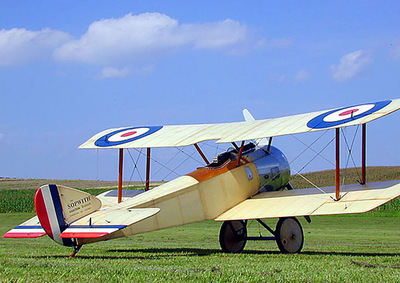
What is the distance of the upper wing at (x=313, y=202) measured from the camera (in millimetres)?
11094

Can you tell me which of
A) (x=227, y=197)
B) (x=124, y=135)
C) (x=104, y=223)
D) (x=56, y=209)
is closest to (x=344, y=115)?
(x=227, y=197)

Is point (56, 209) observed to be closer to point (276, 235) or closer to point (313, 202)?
point (276, 235)

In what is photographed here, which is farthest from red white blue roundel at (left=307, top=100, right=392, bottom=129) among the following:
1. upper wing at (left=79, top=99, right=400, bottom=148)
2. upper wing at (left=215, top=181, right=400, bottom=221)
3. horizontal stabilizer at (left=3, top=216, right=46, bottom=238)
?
horizontal stabilizer at (left=3, top=216, right=46, bottom=238)

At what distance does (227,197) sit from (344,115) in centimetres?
284

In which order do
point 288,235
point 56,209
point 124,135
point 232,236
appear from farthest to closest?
point 124,135 → point 232,236 → point 288,235 → point 56,209

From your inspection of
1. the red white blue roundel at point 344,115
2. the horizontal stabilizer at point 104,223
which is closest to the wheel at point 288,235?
the red white blue roundel at point 344,115

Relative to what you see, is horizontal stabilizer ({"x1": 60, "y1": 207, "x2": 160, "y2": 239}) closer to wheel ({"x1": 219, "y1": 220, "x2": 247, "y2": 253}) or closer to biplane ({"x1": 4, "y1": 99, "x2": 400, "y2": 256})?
biplane ({"x1": 4, "y1": 99, "x2": 400, "y2": 256})

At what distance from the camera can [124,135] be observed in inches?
599

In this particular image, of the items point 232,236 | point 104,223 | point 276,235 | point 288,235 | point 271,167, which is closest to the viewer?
point 104,223

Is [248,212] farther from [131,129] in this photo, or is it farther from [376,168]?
[376,168]

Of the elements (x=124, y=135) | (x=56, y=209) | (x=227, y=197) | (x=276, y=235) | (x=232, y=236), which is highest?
(x=124, y=135)

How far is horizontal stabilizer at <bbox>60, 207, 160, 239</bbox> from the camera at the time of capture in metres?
9.37

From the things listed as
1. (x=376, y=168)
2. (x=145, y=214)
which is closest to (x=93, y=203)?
(x=145, y=214)

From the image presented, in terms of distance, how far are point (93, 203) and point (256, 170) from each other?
4.27 meters
